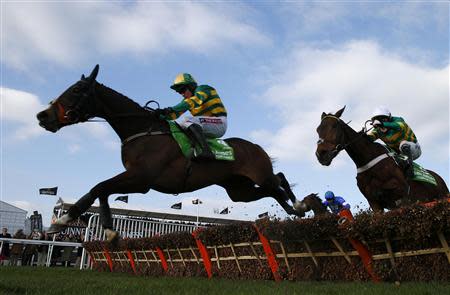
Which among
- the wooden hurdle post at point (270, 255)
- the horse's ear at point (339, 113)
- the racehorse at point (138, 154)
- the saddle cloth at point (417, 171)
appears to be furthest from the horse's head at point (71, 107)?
the saddle cloth at point (417, 171)

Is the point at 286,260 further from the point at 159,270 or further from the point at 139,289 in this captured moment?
the point at 159,270

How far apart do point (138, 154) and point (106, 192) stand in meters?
0.70

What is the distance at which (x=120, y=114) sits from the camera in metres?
6.64

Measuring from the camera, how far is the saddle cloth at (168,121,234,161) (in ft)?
21.3

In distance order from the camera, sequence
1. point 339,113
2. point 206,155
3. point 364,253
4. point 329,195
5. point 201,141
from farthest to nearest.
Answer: point 329,195 < point 339,113 < point 201,141 < point 206,155 < point 364,253

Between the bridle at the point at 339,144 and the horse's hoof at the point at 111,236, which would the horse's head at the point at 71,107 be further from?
the bridle at the point at 339,144

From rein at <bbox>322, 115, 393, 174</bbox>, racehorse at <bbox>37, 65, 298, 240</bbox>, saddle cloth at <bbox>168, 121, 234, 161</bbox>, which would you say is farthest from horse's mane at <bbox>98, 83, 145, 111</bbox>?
rein at <bbox>322, 115, 393, 174</bbox>

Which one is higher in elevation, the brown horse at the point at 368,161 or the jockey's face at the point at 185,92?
the jockey's face at the point at 185,92

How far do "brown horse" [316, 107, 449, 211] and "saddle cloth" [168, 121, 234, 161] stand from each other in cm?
163

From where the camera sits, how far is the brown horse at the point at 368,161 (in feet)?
25.3

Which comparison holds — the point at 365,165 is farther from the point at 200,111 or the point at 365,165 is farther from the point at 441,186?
the point at 200,111

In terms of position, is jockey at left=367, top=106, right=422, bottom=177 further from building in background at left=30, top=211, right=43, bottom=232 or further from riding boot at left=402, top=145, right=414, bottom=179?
building in background at left=30, top=211, right=43, bottom=232

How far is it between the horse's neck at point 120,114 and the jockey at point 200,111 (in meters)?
0.31

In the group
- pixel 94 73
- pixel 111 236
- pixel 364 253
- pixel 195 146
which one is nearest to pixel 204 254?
pixel 195 146
